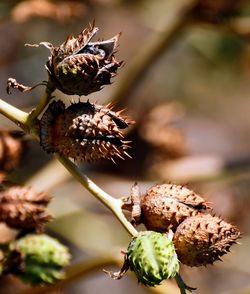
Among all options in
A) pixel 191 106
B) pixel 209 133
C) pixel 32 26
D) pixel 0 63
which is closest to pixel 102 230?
pixel 0 63

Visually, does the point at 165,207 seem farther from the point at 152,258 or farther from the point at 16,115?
the point at 16,115

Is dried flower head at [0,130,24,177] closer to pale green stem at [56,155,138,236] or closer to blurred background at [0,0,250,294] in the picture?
blurred background at [0,0,250,294]

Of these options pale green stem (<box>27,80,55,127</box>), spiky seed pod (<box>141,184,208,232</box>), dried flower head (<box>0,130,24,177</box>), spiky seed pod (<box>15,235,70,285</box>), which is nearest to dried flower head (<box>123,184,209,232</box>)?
spiky seed pod (<box>141,184,208,232</box>)

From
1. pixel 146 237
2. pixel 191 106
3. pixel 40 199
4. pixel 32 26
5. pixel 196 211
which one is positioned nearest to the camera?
pixel 146 237

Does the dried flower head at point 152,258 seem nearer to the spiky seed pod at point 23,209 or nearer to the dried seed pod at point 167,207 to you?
the dried seed pod at point 167,207

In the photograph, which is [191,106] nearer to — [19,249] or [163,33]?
[163,33]

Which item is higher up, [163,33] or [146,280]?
[163,33]

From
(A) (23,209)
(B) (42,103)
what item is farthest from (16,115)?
(A) (23,209)

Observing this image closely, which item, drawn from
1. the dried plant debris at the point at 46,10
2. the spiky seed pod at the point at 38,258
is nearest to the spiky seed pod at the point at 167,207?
the spiky seed pod at the point at 38,258
